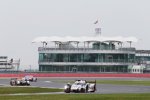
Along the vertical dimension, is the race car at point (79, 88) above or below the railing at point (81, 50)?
below

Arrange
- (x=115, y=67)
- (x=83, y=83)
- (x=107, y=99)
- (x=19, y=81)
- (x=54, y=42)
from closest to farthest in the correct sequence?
(x=107, y=99) → (x=83, y=83) → (x=19, y=81) → (x=115, y=67) → (x=54, y=42)

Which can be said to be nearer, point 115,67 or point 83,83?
point 83,83

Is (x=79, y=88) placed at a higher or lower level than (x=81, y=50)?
lower

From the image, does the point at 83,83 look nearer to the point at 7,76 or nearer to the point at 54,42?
the point at 7,76

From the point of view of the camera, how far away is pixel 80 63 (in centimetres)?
16750

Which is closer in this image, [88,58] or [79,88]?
[79,88]

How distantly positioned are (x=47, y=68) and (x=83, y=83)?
104 meters

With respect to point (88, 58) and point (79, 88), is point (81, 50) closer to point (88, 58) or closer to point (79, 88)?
point (88, 58)

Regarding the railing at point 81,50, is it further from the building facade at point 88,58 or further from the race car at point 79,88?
the race car at point 79,88

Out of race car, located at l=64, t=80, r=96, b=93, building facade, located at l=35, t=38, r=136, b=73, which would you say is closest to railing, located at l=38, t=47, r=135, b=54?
building facade, located at l=35, t=38, r=136, b=73

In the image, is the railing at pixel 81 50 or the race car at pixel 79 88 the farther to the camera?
the railing at pixel 81 50

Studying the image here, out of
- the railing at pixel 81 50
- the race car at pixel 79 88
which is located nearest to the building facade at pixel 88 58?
the railing at pixel 81 50

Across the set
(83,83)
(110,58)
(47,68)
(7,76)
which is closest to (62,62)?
(47,68)

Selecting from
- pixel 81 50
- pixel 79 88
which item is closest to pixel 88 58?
pixel 81 50
